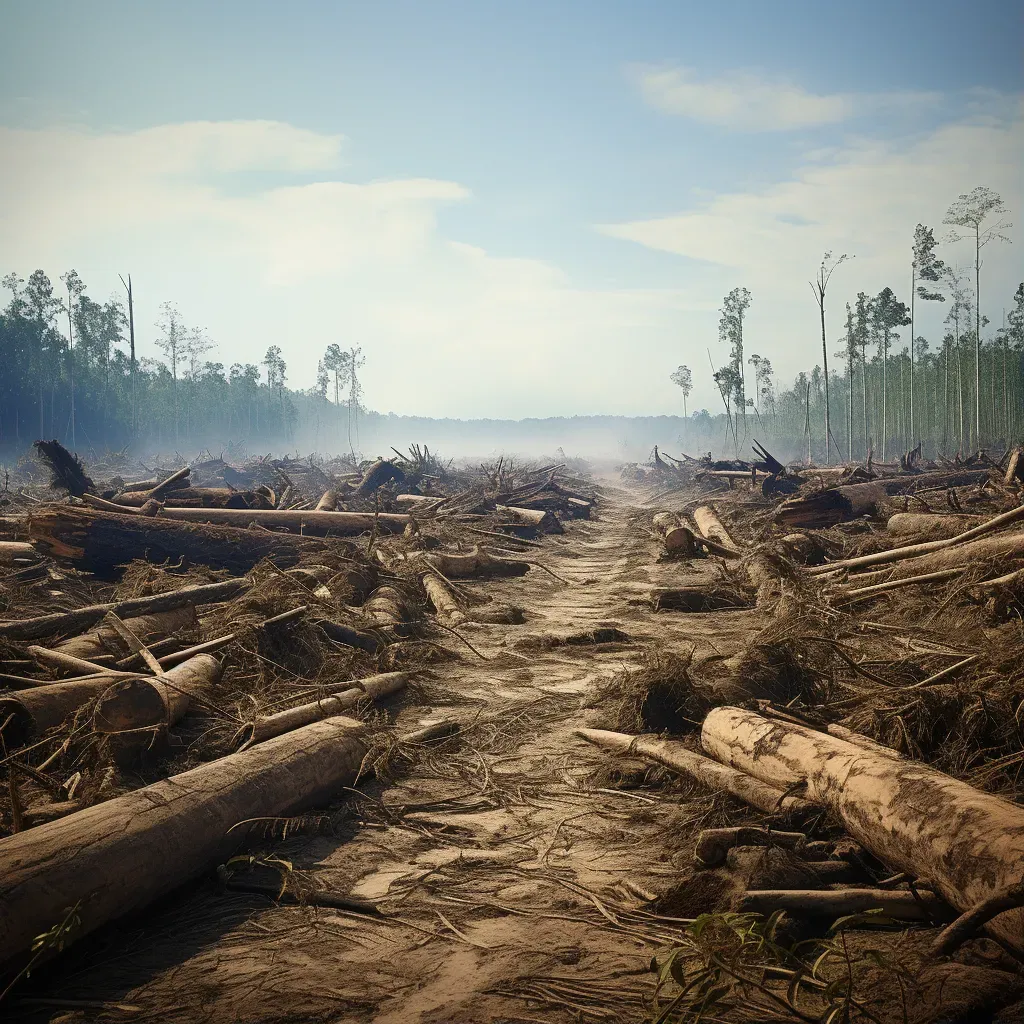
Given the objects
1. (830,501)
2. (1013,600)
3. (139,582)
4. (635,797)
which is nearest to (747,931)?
(635,797)

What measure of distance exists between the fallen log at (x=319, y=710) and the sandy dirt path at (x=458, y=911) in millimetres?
531

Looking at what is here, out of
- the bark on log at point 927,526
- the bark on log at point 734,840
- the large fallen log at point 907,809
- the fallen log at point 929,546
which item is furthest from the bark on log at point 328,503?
the bark on log at point 734,840

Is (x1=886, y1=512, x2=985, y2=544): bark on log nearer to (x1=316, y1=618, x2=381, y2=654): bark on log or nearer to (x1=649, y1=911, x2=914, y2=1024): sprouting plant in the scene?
Answer: (x1=316, y1=618, x2=381, y2=654): bark on log

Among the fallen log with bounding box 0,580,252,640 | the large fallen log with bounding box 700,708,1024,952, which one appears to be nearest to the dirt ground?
the large fallen log with bounding box 700,708,1024,952

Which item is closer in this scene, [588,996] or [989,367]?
[588,996]

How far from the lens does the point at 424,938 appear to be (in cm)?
301

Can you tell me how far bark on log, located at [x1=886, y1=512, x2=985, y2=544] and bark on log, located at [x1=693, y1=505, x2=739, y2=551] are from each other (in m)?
2.56

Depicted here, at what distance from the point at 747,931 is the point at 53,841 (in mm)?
2648

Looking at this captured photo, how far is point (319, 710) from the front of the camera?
5137 mm

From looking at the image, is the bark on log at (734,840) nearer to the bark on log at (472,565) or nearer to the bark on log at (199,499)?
the bark on log at (472,565)

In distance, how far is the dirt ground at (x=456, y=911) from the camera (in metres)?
2.59

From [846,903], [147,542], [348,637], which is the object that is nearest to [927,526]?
[348,637]

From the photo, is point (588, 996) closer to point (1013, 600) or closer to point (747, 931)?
point (747, 931)

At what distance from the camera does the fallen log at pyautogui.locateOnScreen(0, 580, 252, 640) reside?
6.10 metres
